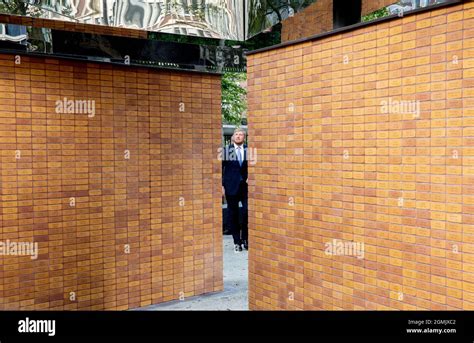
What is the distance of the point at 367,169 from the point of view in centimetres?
345

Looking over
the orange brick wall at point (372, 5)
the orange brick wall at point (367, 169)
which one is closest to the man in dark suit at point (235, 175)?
the orange brick wall at point (372, 5)

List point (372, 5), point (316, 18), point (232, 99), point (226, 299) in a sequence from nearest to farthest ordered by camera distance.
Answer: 1. point (226, 299)
2. point (316, 18)
3. point (372, 5)
4. point (232, 99)

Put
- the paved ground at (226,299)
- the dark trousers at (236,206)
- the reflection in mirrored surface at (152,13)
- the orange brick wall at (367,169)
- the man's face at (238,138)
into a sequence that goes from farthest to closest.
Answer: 1. the dark trousers at (236,206)
2. the man's face at (238,138)
3. the paved ground at (226,299)
4. the reflection in mirrored surface at (152,13)
5. the orange brick wall at (367,169)

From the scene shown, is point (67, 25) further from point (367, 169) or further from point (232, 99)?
point (232, 99)

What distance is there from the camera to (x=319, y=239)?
152 inches

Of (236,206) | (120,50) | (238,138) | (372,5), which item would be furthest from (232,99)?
(120,50)

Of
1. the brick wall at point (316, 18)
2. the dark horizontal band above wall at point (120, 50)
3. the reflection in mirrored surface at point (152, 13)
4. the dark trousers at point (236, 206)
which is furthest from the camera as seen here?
the dark trousers at point (236, 206)

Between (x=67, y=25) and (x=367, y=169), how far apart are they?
3717 mm

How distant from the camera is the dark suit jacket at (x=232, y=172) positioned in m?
8.45

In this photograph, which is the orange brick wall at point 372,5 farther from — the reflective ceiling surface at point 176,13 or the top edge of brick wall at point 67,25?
the top edge of brick wall at point 67,25

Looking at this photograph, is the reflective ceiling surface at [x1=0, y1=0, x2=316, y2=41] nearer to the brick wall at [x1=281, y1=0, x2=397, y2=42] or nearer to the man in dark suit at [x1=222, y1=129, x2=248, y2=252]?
the brick wall at [x1=281, y1=0, x2=397, y2=42]

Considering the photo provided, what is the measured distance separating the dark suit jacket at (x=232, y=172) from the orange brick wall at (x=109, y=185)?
2229 millimetres

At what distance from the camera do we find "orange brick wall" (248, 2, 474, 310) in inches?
113
